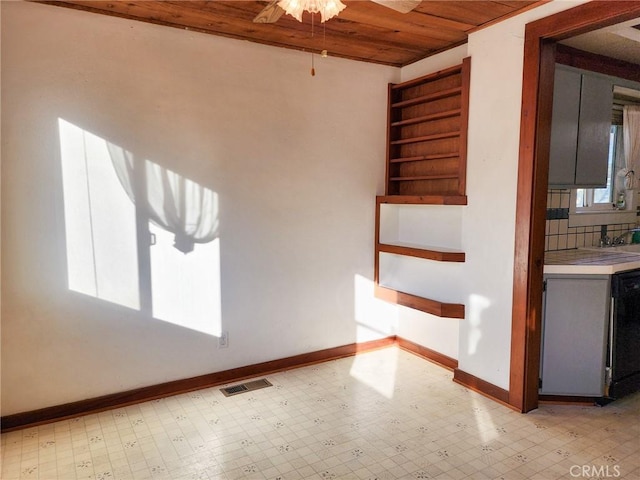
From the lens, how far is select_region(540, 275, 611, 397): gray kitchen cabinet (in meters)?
2.88

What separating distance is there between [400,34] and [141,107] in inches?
72.4

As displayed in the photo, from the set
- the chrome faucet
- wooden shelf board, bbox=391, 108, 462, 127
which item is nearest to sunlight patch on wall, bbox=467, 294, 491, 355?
wooden shelf board, bbox=391, 108, 462, 127

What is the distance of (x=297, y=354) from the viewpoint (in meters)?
3.63

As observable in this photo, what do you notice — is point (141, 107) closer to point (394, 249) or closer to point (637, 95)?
point (394, 249)

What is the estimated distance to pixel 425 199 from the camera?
3426 mm

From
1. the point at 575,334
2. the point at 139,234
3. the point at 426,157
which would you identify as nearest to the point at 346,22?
the point at 426,157

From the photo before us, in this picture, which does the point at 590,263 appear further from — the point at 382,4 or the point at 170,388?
the point at 170,388

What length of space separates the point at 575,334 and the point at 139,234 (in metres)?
2.93

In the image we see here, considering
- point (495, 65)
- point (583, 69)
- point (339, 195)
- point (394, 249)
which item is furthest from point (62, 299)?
point (583, 69)

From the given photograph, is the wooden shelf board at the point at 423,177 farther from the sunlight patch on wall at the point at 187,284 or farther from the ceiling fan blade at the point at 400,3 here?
the ceiling fan blade at the point at 400,3

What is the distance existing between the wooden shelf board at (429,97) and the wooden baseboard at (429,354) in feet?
6.79

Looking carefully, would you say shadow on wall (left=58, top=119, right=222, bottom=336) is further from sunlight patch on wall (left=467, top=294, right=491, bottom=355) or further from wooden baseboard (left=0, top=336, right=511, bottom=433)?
sunlight patch on wall (left=467, top=294, right=491, bottom=355)

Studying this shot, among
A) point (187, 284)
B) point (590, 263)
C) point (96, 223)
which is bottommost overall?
point (187, 284)

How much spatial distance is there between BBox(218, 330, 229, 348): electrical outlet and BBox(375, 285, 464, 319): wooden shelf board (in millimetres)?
1388
